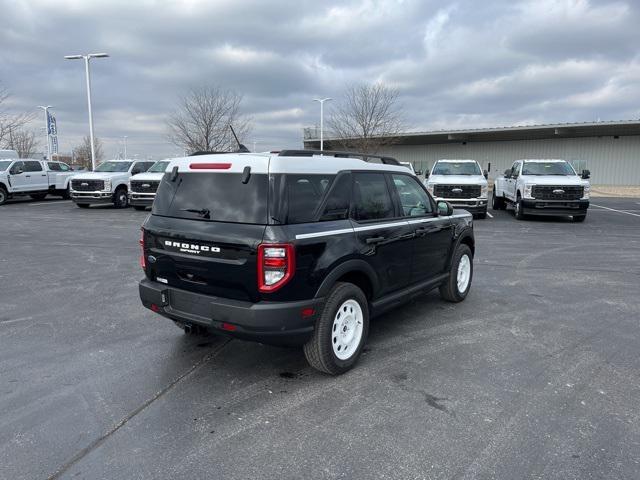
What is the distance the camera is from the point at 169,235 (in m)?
3.98

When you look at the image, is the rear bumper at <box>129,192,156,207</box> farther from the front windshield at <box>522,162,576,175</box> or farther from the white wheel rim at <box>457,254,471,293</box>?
the white wheel rim at <box>457,254,471,293</box>

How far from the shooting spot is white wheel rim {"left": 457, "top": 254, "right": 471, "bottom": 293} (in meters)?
6.18

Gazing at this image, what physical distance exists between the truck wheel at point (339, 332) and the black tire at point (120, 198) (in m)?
17.7

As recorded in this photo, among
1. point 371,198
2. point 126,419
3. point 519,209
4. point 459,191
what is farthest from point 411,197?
point 519,209

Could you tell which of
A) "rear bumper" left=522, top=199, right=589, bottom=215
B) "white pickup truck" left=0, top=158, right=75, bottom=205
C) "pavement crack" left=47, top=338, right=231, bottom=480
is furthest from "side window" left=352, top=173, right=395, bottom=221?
"white pickup truck" left=0, top=158, right=75, bottom=205

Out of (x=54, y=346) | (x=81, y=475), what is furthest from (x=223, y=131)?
(x=81, y=475)

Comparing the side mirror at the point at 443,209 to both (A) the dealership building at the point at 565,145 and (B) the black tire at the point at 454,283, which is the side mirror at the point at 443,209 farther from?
(A) the dealership building at the point at 565,145

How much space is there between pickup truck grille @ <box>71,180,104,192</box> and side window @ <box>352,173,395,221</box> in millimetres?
17242

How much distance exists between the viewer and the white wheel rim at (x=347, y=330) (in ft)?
13.1

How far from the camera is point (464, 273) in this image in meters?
6.29

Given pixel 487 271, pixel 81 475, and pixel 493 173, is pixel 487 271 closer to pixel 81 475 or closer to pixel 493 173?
pixel 81 475

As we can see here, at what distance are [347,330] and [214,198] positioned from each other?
5.19 feet

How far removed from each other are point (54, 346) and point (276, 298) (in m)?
2.58

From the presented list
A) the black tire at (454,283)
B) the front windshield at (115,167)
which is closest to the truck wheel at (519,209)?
the black tire at (454,283)
